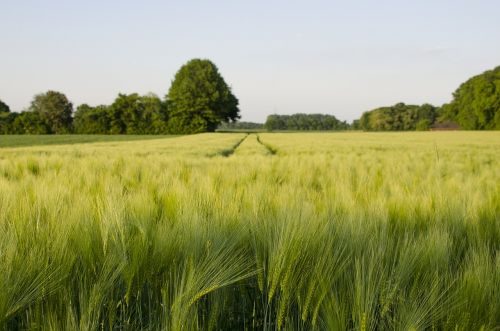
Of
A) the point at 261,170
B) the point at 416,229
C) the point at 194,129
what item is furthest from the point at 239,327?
the point at 194,129

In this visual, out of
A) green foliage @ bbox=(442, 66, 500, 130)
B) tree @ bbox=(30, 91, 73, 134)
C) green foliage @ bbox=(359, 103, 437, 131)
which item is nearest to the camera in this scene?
green foliage @ bbox=(442, 66, 500, 130)

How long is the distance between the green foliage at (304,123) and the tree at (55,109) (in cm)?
8098

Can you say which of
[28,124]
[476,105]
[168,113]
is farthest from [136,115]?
[476,105]

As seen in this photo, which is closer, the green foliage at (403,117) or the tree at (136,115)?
the tree at (136,115)

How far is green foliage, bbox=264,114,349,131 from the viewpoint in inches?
5551

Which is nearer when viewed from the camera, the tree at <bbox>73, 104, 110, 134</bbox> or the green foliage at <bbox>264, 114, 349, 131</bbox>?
the tree at <bbox>73, 104, 110, 134</bbox>

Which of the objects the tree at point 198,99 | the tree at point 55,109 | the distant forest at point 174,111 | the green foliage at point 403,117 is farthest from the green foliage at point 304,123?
the tree at point 55,109

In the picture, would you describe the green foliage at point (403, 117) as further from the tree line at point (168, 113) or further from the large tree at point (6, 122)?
the large tree at point (6, 122)

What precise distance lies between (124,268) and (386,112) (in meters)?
118

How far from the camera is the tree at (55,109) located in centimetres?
6594

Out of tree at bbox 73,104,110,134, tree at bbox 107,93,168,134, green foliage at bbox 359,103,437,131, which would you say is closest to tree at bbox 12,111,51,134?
tree at bbox 73,104,110,134

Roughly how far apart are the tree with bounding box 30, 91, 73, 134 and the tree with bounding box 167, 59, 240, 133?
2019cm

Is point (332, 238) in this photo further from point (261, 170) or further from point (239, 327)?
point (261, 170)

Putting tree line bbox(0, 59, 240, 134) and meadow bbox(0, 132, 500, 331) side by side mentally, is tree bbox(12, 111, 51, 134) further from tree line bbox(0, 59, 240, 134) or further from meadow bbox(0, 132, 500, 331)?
meadow bbox(0, 132, 500, 331)
